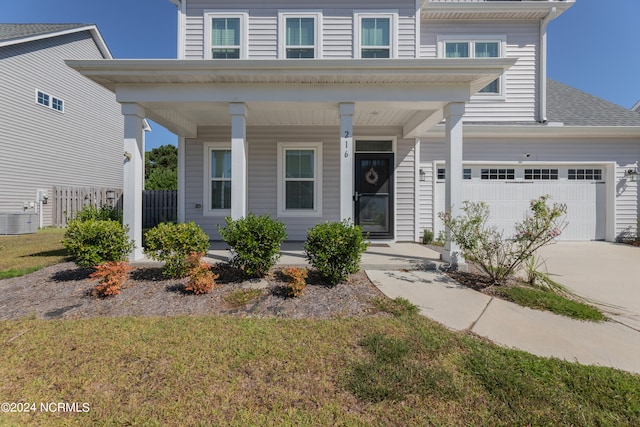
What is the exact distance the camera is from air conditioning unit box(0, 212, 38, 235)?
29.3 ft

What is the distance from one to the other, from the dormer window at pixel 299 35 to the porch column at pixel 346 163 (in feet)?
9.82

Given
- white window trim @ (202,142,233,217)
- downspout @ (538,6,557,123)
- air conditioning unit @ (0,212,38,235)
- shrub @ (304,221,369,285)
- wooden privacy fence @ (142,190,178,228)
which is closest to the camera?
shrub @ (304,221,369,285)

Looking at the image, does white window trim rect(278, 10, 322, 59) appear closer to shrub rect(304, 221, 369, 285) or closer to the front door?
the front door

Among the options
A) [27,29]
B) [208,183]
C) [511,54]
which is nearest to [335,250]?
[208,183]

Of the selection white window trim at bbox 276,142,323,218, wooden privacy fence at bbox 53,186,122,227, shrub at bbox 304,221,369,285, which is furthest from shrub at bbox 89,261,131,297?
wooden privacy fence at bbox 53,186,122,227

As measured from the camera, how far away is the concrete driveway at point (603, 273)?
3.55m

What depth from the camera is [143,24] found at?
11.5 m

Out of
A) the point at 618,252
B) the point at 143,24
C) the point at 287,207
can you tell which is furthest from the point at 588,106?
the point at 143,24

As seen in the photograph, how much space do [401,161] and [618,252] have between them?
5.26 meters

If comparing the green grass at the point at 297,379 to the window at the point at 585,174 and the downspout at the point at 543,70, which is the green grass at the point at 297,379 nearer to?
the window at the point at 585,174

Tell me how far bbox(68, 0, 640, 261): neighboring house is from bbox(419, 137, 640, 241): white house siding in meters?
0.03

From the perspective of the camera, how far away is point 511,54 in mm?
8180

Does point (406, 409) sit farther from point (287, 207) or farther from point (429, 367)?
point (287, 207)

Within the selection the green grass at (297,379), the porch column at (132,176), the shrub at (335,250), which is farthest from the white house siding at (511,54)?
the green grass at (297,379)
